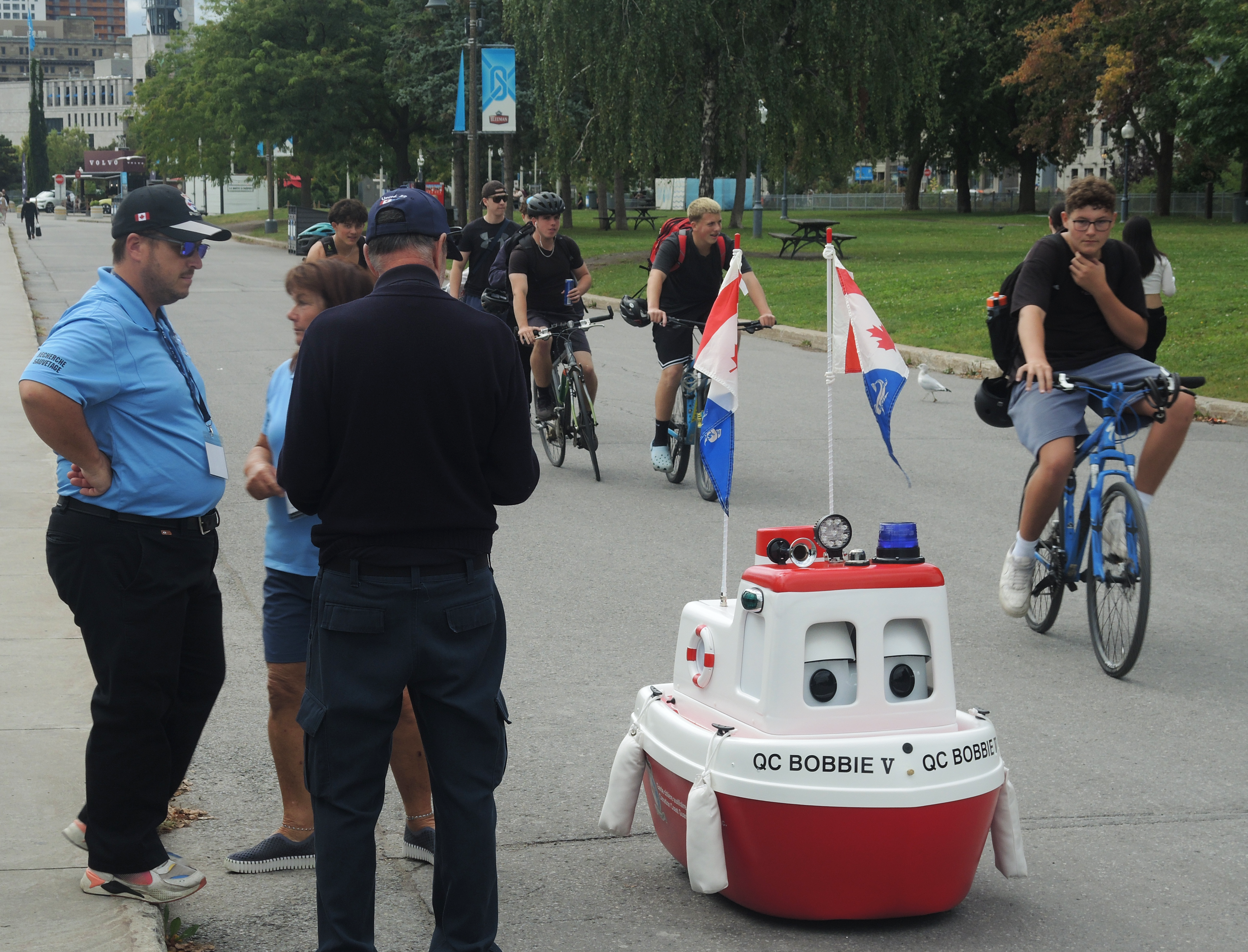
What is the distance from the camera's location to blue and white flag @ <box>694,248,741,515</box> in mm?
4211

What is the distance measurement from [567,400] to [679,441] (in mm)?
1090

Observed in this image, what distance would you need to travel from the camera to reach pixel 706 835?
3.61 metres

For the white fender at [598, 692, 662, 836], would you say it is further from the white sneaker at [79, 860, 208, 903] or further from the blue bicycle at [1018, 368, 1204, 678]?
the blue bicycle at [1018, 368, 1204, 678]

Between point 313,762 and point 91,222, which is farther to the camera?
point 91,222

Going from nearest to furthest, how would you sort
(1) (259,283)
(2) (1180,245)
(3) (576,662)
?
(3) (576,662), (1) (259,283), (2) (1180,245)

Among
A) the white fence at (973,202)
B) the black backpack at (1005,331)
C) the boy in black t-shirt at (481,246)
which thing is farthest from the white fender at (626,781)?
the white fence at (973,202)

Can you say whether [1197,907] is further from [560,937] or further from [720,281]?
[720,281]

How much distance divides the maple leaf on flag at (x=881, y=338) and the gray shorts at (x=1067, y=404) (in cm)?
197

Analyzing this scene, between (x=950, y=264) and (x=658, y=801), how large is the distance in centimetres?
2715

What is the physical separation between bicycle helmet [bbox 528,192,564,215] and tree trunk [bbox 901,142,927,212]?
213 feet

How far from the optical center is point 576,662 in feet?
20.3

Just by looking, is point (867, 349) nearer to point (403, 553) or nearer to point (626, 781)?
point (626, 781)

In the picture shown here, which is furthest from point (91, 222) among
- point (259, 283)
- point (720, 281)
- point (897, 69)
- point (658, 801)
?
point (658, 801)

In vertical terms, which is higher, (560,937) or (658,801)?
(658,801)
